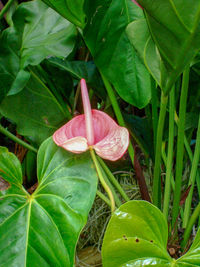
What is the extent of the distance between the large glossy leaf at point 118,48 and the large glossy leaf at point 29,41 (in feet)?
Result: 0.37

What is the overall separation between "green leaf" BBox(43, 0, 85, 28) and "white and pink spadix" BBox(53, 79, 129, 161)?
0.46ft

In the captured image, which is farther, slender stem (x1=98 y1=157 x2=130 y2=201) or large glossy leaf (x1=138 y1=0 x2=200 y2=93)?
slender stem (x1=98 y1=157 x2=130 y2=201)

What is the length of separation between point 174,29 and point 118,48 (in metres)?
0.28

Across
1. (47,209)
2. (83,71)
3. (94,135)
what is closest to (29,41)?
(83,71)

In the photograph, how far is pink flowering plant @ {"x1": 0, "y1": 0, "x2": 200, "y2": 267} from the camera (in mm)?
409

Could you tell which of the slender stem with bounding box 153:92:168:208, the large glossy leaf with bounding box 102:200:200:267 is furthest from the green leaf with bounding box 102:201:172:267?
the slender stem with bounding box 153:92:168:208

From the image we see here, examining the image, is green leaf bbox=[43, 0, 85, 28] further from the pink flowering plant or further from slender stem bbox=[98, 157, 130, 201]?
slender stem bbox=[98, 157, 130, 201]

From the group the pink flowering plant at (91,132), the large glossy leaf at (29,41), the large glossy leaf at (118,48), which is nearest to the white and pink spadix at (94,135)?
the pink flowering plant at (91,132)

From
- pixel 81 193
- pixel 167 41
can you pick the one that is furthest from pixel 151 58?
pixel 81 193

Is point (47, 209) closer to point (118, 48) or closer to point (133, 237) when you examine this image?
point (133, 237)

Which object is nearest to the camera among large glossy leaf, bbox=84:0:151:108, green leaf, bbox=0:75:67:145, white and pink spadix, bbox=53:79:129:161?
white and pink spadix, bbox=53:79:129:161

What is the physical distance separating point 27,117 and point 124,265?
0.45 m

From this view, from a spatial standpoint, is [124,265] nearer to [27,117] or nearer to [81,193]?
[81,193]

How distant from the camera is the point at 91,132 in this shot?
50cm
